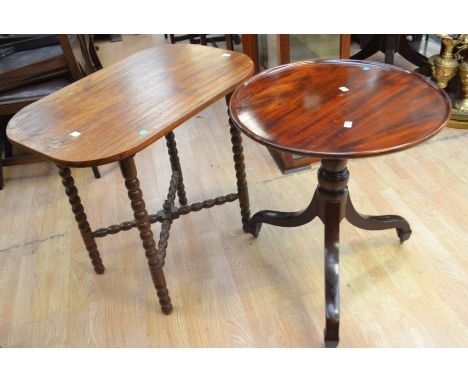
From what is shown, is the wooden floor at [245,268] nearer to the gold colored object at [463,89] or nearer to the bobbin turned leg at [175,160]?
the bobbin turned leg at [175,160]

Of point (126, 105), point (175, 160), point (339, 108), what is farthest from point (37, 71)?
point (339, 108)

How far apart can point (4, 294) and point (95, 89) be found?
97 centimetres

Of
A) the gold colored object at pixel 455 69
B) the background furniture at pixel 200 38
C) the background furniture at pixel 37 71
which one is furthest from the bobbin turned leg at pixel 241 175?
the background furniture at pixel 200 38

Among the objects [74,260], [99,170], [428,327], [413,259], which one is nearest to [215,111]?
[99,170]

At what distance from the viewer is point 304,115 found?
1.27 m

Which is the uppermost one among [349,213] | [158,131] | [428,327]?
[158,131]

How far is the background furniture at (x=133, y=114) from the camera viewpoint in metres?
1.19

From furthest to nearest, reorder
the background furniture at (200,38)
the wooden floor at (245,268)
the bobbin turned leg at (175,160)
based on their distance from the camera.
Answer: the background furniture at (200,38)
the bobbin turned leg at (175,160)
the wooden floor at (245,268)

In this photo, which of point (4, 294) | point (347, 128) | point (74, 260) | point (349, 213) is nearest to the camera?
point (347, 128)

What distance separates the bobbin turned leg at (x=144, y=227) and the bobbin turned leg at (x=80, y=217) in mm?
321

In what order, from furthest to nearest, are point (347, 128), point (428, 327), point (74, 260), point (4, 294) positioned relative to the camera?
point (74, 260) → point (4, 294) → point (428, 327) → point (347, 128)

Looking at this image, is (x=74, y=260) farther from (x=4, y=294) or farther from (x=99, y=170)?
(x=99, y=170)

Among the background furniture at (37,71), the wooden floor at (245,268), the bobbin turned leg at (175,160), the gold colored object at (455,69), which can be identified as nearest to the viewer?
the wooden floor at (245,268)

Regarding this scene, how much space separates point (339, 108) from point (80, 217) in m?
Result: 1.03
